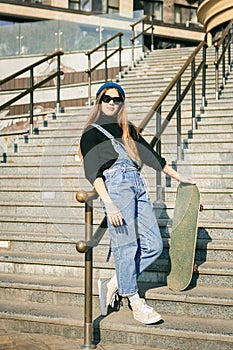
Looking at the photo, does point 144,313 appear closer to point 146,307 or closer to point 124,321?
point 146,307

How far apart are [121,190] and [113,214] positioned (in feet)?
0.66

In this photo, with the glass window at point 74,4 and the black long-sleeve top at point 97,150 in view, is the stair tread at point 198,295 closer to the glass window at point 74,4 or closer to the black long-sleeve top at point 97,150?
the black long-sleeve top at point 97,150

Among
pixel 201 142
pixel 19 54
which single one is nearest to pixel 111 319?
pixel 201 142

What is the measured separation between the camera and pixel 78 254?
5086mm

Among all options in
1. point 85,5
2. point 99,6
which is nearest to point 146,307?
point 85,5

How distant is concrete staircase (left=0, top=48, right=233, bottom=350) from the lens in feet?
13.0

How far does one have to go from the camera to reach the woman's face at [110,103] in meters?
3.95

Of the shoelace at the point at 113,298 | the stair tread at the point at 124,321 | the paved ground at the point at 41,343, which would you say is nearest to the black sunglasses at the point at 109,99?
the shoelace at the point at 113,298

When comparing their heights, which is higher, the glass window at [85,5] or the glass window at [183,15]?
the glass window at [183,15]

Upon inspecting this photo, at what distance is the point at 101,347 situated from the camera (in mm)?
3814

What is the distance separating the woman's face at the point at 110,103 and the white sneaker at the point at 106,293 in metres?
1.22

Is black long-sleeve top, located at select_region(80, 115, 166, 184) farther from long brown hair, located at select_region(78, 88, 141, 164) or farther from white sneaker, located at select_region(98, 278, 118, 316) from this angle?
white sneaker, located at select_region(98, 278, 118, 316)

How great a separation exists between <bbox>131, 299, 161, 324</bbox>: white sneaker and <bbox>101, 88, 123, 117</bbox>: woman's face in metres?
1.36

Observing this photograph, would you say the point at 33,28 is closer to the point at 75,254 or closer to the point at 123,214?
the point at 75,254
